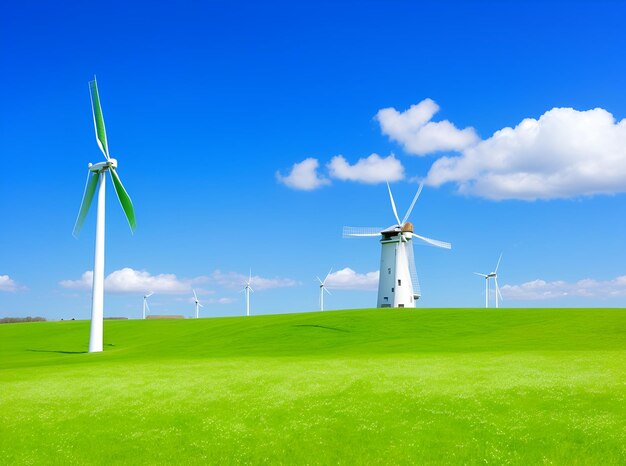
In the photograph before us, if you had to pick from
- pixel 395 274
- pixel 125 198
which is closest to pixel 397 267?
pixel 395 274

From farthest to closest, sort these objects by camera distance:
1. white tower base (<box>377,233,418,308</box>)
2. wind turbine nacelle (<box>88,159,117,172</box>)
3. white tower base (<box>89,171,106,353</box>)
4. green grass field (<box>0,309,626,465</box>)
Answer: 1. white tower base (<box>377,233,418,308</box>)
2. wind turbine nacelle (<box>88,159,117,172</box>)
3. white tower base (<box>89,171,106,353</box>)
4. green grass field (<box>0,309,626,465</box>)

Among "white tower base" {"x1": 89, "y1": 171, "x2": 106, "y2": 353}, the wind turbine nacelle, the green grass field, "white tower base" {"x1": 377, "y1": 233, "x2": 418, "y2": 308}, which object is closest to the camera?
the green grass field

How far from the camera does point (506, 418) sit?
787 inches

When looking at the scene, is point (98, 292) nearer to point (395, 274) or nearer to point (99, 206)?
point (99, 206)

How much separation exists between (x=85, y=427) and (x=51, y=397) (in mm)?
4785

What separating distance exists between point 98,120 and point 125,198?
9035mm

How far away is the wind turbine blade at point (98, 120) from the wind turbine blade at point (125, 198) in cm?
243

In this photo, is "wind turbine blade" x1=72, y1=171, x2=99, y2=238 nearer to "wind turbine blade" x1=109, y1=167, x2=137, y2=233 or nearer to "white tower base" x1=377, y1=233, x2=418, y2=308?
"wind turbine blade" x1=109, y1=167, x2=137, y2=233

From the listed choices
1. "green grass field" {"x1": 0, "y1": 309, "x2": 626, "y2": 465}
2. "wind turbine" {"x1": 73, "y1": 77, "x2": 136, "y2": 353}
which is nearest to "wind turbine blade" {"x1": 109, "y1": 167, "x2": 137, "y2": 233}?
"wind turbine" {"x1": 73, "y1": 77, "x2": 136, "y2": 353}

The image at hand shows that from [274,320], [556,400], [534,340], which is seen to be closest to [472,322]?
[534,340]

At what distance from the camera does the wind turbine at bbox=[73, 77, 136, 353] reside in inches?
2153

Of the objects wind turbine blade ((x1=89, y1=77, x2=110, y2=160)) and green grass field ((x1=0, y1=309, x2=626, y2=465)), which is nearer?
green grass field ((x1=0, y1=309, x2=626, y2=465))

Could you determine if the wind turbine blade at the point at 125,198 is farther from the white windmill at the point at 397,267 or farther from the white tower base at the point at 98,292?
the white windmill at the point at 397,267

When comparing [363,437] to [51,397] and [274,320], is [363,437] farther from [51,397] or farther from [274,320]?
[274,320]
